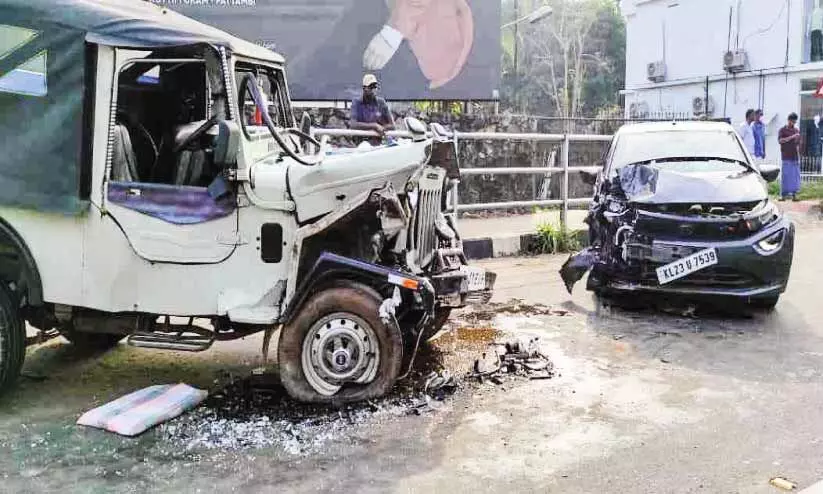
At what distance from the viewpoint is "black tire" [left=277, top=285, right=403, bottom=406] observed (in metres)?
4.74

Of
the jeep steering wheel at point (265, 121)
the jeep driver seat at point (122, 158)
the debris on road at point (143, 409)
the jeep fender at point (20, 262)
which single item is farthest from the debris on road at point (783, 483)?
the jeep fender at point (20, 262)

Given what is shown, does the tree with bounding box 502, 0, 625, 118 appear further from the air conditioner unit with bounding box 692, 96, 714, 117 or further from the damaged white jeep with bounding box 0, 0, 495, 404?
the damaged white jeep with bounding box 0, 0, 495, 404

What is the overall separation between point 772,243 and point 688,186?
835mm

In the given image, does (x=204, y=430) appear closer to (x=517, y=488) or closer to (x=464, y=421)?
(x=464, y=421)

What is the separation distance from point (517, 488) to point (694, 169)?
4865 mm

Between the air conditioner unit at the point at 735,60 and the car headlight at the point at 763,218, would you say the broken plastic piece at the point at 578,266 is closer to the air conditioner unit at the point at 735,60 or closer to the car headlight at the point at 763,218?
the car headlight at the point at 763,218

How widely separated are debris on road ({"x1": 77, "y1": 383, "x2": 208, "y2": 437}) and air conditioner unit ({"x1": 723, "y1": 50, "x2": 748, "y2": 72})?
22207 millimetres

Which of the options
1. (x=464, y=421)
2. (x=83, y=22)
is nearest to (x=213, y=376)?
(x=464, y=421)

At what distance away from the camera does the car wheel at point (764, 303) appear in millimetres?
7214

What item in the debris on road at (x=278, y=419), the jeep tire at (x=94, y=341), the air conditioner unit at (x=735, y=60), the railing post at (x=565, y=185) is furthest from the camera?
the air conditioner unit at (x=735, y=60)

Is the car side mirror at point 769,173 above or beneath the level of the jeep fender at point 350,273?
above

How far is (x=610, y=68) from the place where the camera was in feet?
130

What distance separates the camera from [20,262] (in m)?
4.73

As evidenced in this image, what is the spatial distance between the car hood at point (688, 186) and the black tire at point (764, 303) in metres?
0.88
